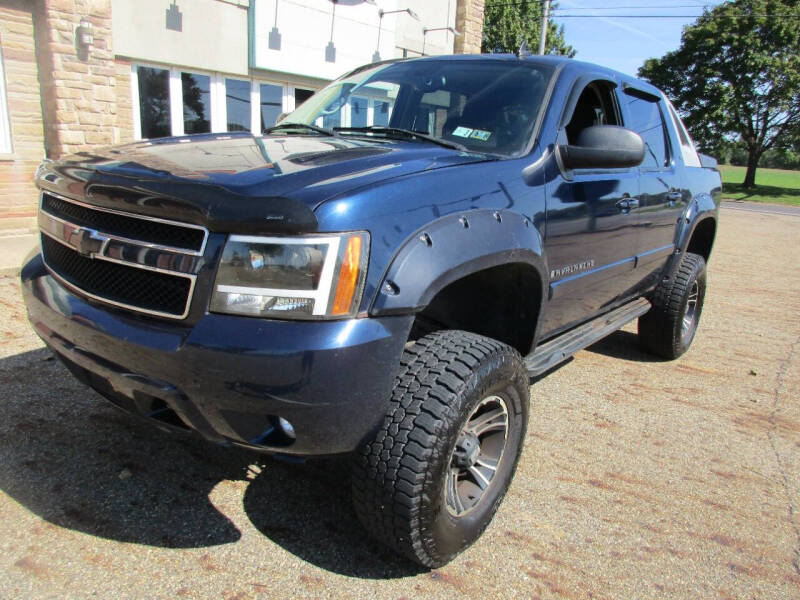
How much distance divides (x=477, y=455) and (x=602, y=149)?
4.72 feet

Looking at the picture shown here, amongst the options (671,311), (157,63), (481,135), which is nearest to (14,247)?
(157,63)

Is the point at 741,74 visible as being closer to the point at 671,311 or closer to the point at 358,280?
the point at 671,311

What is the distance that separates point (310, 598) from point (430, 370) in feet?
2.79

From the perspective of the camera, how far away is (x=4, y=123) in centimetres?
753

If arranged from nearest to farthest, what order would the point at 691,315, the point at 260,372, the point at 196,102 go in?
the point at 260,372
the point at 691,315
the point at 196,102

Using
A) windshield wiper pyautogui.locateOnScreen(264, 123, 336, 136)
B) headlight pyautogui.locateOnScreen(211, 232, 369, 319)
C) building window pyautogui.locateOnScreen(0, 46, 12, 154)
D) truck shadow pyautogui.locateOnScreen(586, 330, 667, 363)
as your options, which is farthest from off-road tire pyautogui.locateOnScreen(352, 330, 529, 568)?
building window pyautogui.locateOnScreen(0, 46, 12, 154)

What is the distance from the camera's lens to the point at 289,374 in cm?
167

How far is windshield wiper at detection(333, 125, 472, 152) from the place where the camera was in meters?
2.66

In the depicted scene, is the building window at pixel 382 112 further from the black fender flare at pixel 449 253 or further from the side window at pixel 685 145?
the side window at pixel 685 145

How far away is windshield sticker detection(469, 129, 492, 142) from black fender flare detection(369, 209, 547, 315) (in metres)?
0.54

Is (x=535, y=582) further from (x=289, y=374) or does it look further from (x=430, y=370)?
(x=289, y=374)

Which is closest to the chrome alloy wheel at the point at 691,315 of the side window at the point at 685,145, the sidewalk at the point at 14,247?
the side window at the point at 685,145

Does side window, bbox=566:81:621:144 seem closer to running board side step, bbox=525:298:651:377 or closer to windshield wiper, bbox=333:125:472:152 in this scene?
windshield wiper, bbox=333:125:472:152

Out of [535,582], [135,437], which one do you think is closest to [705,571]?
[535,582]
